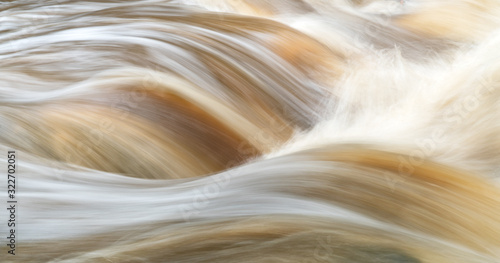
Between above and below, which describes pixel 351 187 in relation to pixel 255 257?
above

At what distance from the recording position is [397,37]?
4.33 meters

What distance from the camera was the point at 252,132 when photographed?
9.66 feet

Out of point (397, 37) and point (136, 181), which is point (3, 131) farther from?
point (397, 37)

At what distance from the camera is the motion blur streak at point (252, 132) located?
1.99 metres

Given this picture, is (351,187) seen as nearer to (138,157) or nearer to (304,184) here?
(304,184)

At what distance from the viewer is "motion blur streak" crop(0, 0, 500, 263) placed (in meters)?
1.99

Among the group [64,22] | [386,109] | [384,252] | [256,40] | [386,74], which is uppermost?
[64,22]

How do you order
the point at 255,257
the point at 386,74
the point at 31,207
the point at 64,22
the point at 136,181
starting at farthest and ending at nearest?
the point at 64,22, the point at 386,74, the point at 136,181, the point at 31,207, the point at 255,257

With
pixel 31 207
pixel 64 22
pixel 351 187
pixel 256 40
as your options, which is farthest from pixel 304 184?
pixel 64 22

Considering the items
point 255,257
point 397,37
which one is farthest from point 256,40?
point 255,257

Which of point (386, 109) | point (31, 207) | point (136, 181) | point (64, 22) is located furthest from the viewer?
point (64, 22)

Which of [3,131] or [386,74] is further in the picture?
[386,74]

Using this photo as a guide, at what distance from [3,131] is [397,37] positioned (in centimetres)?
276

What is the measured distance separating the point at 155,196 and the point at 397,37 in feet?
8.56
